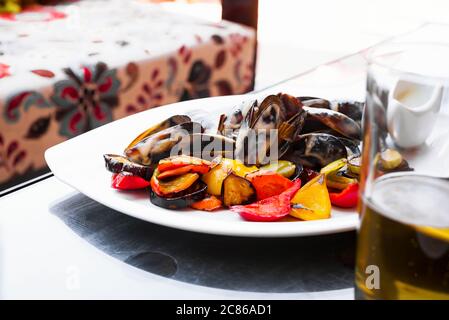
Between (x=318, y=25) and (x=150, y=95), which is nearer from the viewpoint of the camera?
(x=150, y=95)

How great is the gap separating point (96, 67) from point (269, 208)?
→ 1077 millimetres

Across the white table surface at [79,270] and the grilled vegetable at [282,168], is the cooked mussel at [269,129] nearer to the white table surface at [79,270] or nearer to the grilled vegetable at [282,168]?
the grilled vegetable at [282,168]

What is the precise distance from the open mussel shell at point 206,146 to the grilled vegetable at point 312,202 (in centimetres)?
12

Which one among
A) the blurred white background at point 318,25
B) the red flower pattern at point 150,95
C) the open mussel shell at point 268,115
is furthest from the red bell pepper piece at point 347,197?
the blurred white background at point 318,25

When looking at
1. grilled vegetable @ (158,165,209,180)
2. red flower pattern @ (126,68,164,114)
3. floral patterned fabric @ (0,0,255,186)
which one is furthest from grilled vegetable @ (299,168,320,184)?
red flower pattern @ (126,68,164,114)

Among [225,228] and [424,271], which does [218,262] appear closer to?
[225,228]

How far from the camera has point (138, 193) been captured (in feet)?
2.03

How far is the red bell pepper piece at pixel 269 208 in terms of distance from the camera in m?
0.56

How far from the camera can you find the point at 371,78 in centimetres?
41

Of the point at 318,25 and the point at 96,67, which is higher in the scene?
the point at 96,67

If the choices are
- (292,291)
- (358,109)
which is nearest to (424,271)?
(292,291)

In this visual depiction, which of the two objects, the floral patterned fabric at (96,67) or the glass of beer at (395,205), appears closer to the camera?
the glass of beer at (395,205)

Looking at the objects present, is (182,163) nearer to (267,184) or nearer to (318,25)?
(267,184)

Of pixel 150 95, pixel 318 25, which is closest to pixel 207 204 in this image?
pixel 150 95
